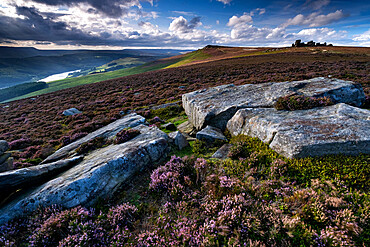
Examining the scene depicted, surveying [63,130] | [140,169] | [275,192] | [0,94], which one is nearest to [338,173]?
[275,192]

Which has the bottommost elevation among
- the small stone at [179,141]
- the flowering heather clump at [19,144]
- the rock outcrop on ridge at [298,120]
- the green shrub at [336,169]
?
the flowering heather clump at [19,144]

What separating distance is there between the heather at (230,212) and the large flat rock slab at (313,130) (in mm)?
334

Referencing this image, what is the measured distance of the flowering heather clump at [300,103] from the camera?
7725 millimetres

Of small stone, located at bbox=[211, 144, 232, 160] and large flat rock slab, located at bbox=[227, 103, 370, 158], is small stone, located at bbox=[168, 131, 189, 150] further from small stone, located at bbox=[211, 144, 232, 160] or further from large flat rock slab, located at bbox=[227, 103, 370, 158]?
large flat rock slab, located at bbox=[227, 103, 370, 158]

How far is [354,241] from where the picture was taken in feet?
10.2

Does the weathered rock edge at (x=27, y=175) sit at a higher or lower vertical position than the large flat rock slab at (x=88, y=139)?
higher

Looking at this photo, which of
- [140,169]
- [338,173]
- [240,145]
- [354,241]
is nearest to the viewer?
[354,241]

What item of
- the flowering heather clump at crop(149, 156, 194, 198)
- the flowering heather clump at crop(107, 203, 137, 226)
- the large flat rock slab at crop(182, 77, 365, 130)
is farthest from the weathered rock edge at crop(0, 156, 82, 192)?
the large flat rock slab at crop(182, 77, 365, 130)

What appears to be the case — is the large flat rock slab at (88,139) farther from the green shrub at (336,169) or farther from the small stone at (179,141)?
the green shrub at (336,169)

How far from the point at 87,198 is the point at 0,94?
178m

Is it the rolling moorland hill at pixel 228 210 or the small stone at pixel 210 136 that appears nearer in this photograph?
the rolling moorland hill at pixel 228 210

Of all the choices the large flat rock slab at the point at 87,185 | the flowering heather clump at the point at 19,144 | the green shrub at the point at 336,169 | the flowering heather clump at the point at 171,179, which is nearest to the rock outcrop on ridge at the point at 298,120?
the green shrub at the point at 336,169

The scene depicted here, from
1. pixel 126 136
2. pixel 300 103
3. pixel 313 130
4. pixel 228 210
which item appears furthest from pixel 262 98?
pixel 126 136

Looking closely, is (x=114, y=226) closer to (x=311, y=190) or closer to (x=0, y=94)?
(x=311, y=190)
